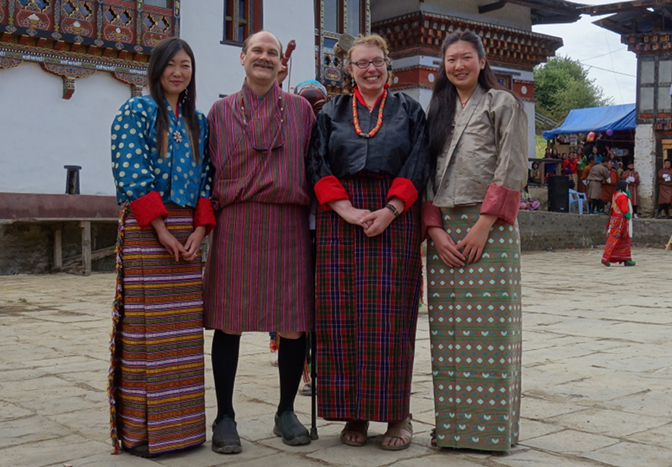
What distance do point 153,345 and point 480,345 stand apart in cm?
124

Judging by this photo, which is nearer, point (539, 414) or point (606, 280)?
point (539, 414)

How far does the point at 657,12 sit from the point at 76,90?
1536 centimetres

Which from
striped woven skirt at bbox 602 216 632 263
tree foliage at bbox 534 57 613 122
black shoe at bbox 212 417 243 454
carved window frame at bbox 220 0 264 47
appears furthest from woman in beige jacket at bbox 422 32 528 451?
tree foliage at bbox 534 57 613 122

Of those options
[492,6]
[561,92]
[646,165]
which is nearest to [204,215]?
[492,6]

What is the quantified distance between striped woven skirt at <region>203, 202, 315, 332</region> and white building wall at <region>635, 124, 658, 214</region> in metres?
19.6

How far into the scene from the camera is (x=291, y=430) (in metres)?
2.98

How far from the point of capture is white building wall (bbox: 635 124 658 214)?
67.4 ft

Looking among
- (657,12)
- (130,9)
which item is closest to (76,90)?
(130,9)

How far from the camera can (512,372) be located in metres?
2.91

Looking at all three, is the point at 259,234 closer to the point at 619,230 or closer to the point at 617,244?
the point at 619,230

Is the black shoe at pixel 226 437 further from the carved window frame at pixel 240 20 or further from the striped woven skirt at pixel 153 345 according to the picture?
the carved window frame at pixel 240 20

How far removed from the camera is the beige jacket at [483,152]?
9.44ft

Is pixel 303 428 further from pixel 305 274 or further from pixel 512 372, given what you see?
pixel 512 372

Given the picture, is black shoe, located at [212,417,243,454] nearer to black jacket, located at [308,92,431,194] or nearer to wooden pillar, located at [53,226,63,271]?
black jacket, located at [308,92,431,194]
